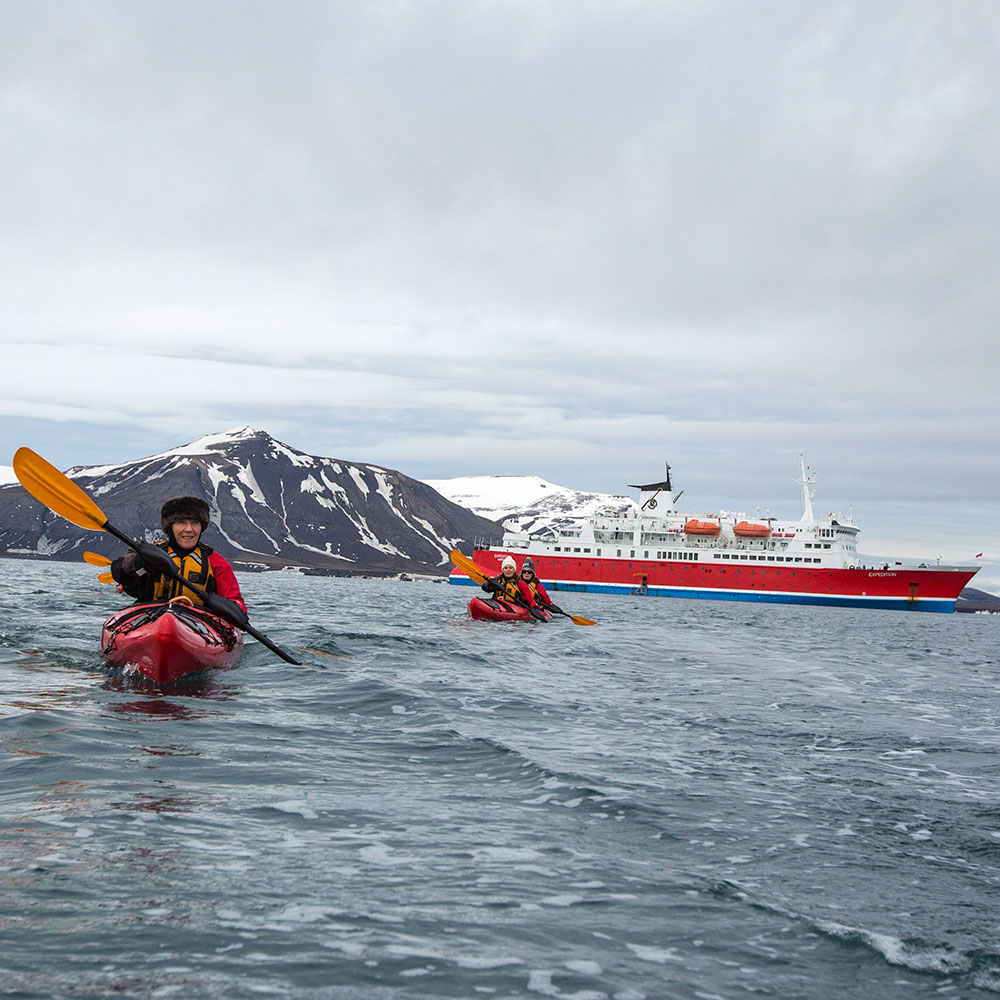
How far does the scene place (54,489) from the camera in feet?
40.5

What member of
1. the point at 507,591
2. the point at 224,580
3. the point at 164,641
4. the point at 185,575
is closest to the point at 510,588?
the point at 507,591

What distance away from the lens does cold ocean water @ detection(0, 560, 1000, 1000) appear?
392cm

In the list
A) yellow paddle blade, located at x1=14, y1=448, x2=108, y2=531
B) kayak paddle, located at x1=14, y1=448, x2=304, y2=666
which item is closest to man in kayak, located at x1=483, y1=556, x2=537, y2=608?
kayak paddle, located at x1=14, y1=448, x2=304, y2=666

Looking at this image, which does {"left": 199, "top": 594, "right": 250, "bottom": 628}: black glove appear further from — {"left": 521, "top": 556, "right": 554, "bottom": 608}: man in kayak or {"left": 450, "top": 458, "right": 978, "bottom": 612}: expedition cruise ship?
{"left": 450, "top": 458, "right": 978, "bottom": 612}: expedition cruise ship

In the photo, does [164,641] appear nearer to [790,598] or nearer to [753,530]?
[790,598]

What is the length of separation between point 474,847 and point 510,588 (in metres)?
22.6

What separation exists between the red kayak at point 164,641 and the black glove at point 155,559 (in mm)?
594

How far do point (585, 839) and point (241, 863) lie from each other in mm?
2314

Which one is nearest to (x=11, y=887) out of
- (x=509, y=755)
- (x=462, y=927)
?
(x=462, y=927)

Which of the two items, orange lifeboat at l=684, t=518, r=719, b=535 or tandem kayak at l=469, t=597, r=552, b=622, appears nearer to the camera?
tandem kayak at l=469, t=597, r=552, b=622

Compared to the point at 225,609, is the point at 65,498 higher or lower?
higher

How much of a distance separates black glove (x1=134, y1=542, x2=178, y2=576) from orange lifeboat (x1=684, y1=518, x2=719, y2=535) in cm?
8131

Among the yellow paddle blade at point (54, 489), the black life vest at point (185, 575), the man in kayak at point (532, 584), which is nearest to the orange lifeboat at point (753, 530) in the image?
the man in kayak at point (532, 584)

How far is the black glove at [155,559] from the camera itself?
11.0 metres
